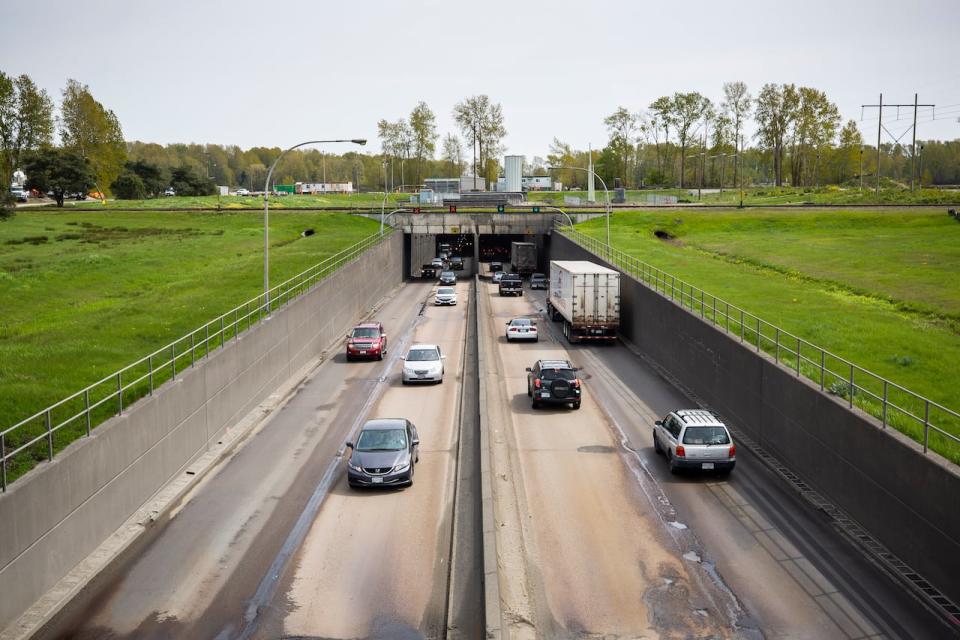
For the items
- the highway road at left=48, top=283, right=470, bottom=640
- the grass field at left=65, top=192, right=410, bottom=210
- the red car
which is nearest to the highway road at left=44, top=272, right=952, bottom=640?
the highway road at left=48, top=283, right=470, bottom=640

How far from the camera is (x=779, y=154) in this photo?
5007 inches

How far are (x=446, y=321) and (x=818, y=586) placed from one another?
40232 mm

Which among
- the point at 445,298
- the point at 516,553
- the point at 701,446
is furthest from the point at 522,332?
the point at 516,553

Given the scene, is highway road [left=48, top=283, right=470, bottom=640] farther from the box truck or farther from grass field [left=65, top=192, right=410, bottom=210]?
grass field [left=65, top=192, right=410, bottom=210]

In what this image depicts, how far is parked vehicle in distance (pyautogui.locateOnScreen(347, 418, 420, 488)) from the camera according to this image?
22438 mm

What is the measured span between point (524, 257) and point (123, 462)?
68.0 metres

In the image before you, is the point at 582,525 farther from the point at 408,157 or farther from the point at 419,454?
the point at 408,157

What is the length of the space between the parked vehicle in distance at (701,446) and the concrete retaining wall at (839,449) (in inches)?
76.7

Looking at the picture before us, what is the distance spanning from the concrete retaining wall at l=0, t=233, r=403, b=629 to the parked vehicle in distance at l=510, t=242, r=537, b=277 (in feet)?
161

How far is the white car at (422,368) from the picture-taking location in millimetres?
35688

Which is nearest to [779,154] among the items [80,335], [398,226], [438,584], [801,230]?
[801,230]

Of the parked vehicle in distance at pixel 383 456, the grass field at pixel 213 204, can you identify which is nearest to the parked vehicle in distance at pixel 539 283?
the grass field at pixel 213 204

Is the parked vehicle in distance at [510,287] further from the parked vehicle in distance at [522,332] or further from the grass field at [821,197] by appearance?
the grass field at [821,197]

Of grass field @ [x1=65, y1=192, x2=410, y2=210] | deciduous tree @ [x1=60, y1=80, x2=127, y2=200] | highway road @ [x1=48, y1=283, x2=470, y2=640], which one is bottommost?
highway road @ [x1=48, y1=283, x2=470, y2=640]
